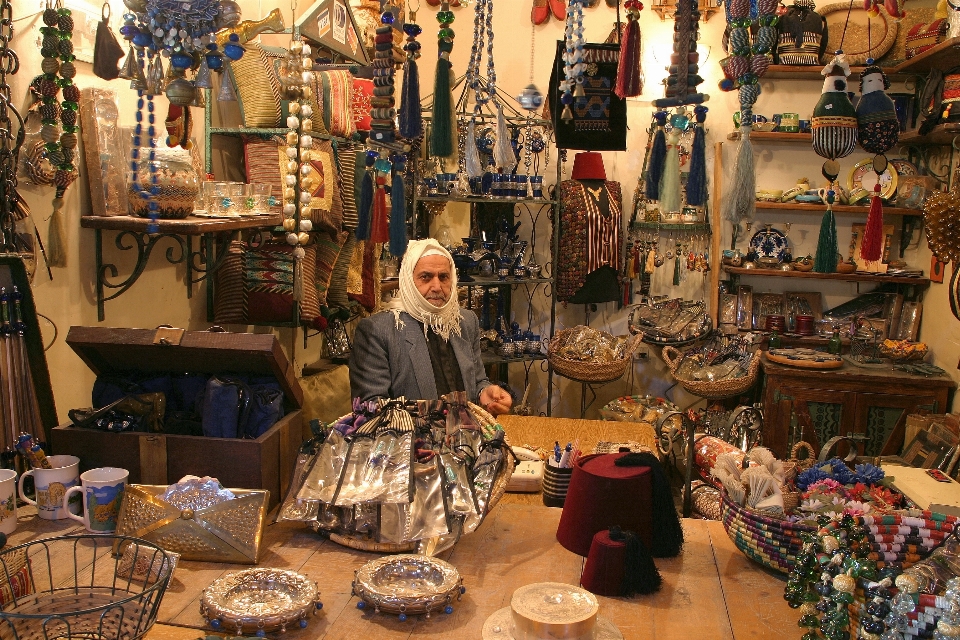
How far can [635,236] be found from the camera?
17.6 feet

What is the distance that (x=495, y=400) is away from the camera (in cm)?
293

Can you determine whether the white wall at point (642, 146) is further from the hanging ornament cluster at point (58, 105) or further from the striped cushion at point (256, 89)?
the hanging ornament cluster at point (58, 105)

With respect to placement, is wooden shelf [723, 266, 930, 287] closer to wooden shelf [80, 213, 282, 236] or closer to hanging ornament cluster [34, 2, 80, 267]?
wooden shelf [80, 213, 282, 236]

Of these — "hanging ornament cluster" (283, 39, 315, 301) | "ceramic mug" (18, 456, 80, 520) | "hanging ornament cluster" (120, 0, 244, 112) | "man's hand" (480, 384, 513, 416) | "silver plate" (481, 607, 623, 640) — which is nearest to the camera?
"silver plate" (481, 607, 623, 640)

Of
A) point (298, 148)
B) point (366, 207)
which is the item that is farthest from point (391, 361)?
point (298, 148)

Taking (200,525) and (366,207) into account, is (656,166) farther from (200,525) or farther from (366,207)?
(200,525)

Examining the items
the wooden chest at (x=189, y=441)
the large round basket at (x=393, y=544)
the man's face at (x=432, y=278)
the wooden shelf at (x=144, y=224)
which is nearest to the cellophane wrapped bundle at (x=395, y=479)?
the large round basket at (x=393, y=544)

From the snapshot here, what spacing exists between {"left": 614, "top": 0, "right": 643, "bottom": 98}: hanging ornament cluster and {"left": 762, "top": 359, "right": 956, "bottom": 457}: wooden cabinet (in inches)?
106

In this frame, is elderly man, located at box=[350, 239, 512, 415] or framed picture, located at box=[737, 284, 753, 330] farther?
Answer: framed picture, located at box=[737, 284, 753, 330]

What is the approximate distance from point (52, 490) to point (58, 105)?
97cm

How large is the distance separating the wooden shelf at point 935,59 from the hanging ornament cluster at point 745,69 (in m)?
1.95

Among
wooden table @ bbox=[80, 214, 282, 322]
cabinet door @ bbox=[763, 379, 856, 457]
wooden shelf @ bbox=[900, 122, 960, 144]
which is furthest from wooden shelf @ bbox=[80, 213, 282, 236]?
wooden shelf @ bbox=[900, 122, 960, 144]

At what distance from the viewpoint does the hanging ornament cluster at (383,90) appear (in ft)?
7.32

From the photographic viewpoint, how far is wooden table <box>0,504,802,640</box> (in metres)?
1.41
